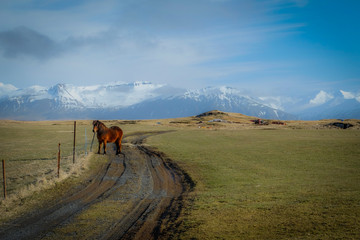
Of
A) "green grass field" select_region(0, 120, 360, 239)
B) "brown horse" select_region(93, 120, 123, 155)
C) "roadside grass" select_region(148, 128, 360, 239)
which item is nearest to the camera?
"roadside grass" select_region(148, 128, 360, 239)

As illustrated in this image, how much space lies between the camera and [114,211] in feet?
41.4

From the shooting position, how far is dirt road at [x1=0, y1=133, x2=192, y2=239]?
33.6ft

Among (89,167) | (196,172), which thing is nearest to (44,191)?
(89,167)

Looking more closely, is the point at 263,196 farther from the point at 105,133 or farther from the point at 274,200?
the point at 105,133

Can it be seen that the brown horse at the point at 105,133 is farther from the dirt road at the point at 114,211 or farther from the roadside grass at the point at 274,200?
the roadside grass at the point at 274,200

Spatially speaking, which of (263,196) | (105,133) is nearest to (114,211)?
(263,196)

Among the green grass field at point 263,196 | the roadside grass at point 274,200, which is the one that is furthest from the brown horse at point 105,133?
the roadside grass at point 274,200

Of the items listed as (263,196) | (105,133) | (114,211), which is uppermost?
(105,133)

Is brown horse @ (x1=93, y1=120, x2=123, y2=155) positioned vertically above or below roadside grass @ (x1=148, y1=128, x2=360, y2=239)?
above

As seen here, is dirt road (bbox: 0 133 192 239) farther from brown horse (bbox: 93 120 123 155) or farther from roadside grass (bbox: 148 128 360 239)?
brown horse (bbox: 93 120 123 155)

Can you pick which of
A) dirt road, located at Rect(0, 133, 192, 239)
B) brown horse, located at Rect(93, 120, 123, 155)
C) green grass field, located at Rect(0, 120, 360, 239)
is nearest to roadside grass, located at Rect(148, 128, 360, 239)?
green grass field, located at Rect(0, 120, 360, 239)

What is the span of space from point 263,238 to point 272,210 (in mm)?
2991

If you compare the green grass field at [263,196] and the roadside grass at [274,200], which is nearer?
the roadside grass at [274,200]

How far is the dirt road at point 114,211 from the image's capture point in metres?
10.2
